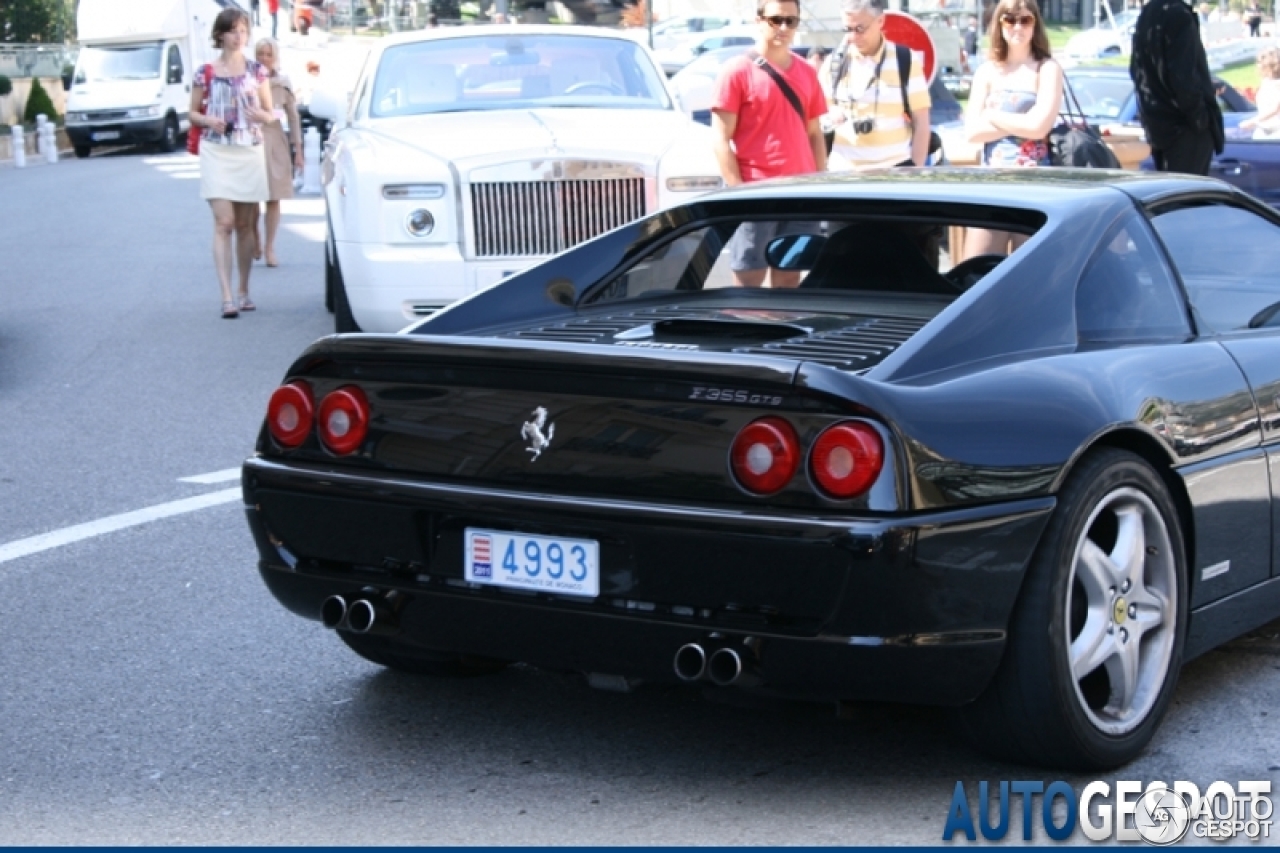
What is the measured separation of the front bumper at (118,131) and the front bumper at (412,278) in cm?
3235

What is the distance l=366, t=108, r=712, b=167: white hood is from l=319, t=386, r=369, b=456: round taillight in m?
5.59

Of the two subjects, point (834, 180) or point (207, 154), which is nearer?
point (834, 180)

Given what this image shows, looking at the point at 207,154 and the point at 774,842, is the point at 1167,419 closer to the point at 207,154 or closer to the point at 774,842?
the point at 774,842

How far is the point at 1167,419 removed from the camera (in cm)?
434

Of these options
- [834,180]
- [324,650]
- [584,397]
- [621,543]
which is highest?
[834,180]

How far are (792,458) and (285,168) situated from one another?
1167 centimetres

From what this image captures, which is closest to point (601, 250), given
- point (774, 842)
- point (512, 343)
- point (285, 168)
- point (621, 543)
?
point (512, 343)

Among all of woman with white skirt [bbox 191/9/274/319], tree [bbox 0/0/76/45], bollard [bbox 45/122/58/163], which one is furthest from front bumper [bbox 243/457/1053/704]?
tree [bbox 0/0/76/45]

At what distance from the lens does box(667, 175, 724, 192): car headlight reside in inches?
392

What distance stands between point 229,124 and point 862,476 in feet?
30.2

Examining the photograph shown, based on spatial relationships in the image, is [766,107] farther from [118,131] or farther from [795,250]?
[118,131]

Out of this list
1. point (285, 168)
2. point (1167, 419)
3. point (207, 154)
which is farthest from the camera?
point (285, 168)

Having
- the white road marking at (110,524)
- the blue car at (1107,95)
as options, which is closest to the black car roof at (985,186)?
the white road marking at (110,524)

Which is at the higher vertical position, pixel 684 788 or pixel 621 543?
pixel 621 543
